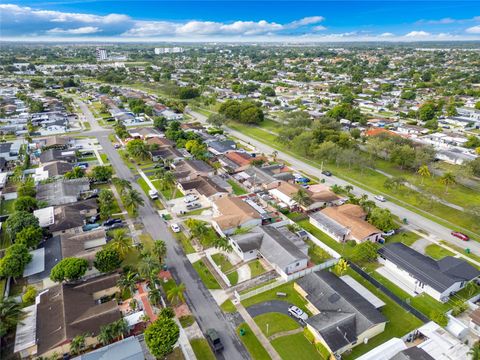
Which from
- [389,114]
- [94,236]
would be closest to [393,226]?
[94,236]

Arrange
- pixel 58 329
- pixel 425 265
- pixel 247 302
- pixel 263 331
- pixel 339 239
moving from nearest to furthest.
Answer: pixel 58 329 → pixel 263 331 → pixel 247 302 → pixel 425 265 → pixel 339 239

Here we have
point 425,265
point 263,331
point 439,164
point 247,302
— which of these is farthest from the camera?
point 439,164

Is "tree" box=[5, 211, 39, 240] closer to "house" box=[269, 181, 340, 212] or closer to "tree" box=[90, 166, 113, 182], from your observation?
"tree" box=[90, 166, 113, 182]

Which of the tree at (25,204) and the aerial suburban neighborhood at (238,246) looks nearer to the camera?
the aerial suburban neighborhood at (238,246)

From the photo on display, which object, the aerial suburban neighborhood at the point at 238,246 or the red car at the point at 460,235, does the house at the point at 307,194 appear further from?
the red car at the point at 460,235

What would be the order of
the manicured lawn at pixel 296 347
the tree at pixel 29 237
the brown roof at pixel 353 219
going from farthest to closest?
the brown roof at pixel 353 219 < the tree at pixel 29 237 < the manicured lawn at pixel 296 347

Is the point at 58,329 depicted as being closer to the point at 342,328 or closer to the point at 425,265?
the point at 342,328

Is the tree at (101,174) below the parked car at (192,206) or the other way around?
the other way around

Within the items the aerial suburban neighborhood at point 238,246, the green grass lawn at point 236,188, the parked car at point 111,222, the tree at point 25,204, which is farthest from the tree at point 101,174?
the green grass lawn at point 236,188
